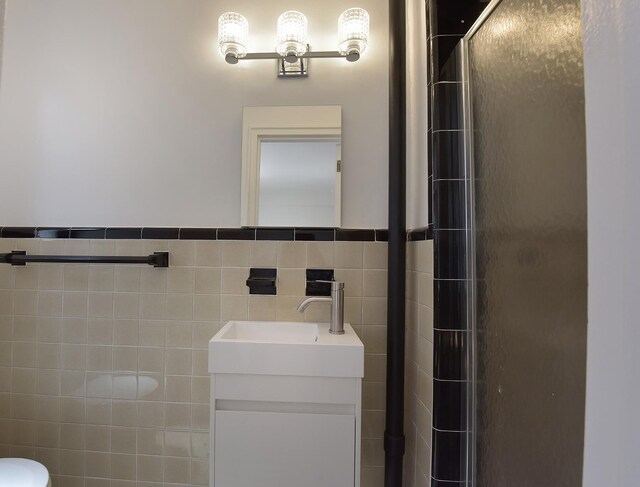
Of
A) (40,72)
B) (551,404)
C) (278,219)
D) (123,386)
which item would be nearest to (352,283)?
(278,219)

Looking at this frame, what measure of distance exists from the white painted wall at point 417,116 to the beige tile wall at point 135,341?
234mm

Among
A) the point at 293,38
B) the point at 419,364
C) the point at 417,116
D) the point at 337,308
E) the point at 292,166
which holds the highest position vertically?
the point at 293,38

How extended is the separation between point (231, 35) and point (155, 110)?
44cm

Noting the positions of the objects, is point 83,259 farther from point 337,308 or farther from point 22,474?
point 337,308

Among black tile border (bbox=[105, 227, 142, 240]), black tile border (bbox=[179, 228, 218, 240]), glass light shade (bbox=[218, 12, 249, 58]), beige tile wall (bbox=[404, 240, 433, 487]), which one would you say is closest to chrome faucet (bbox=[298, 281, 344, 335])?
beige tile wall (bbox=[404, 240, 433, 487])

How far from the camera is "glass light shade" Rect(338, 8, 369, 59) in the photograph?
3.63 ft

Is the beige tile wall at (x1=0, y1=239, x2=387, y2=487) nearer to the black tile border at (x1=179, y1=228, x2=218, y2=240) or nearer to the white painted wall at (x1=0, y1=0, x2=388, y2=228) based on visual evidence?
the black tile border at (x1=179, y1=228, x2=218, y2=240)

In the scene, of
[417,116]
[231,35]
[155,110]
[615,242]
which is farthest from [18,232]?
[615,242]

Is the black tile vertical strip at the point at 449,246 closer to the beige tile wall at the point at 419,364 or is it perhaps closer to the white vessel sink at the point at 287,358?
the beige tile wall at the point at 419,364

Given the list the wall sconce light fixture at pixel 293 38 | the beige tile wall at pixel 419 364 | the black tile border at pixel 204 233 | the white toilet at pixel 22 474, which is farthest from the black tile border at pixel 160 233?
the beige tile wall at pixel 419 364

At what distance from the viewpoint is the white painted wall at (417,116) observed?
3.14ft

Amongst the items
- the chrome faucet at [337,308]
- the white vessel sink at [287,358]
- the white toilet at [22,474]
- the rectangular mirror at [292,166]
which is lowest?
the white toilet at [22,474]

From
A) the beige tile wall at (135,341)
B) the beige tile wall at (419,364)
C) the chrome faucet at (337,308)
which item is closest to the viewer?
the beige tile wall at (419,364)

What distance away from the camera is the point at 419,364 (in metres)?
0.98
